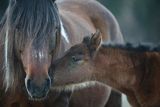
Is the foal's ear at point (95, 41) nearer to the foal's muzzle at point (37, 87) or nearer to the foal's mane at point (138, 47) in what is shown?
the foal's mane at point (138, 47)

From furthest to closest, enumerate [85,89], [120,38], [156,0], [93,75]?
[156,0], [120,38], [85,89], [93,75]

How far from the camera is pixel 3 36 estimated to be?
356 inches

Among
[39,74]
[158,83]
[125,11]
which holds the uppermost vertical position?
[39,74]

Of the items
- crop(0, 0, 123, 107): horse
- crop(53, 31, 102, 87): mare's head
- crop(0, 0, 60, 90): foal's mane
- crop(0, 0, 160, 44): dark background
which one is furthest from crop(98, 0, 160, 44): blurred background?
crop(0, 0, 60, 90): foal's mane

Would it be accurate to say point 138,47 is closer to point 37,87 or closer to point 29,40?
point 29,40

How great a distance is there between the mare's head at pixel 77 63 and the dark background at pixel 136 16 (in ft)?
35.6

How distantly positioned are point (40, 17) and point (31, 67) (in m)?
0.71

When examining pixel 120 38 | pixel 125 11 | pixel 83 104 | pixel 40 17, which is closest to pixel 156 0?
pixel 125 11

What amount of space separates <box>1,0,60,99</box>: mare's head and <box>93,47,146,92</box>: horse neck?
1.91 feet

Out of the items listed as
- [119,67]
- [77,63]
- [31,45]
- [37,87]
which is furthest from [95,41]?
[37,87]

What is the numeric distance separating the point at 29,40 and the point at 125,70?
127 cm

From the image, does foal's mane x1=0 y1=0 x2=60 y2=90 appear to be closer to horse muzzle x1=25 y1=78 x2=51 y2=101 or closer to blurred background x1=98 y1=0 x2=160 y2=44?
horse muzzle x1=25 y1=78 x2=51 y2=101

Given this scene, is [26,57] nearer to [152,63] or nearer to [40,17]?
[40,17]

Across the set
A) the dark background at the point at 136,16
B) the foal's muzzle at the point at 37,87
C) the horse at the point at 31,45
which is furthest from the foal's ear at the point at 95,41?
the dark background at the point at 136,16
